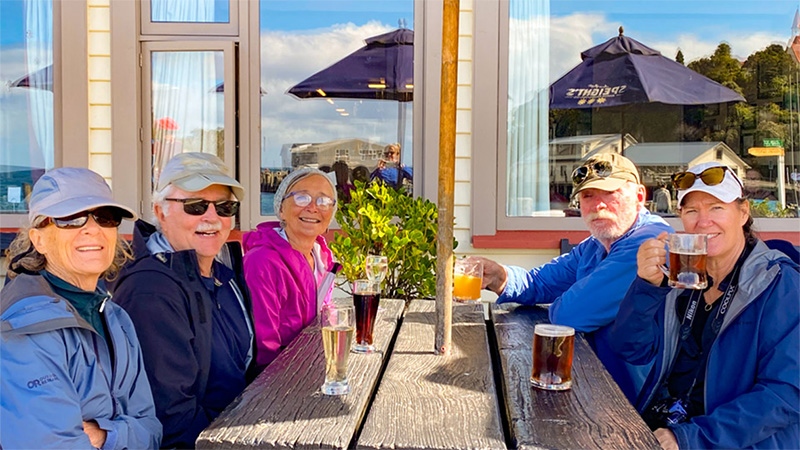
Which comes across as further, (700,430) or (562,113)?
(562,113)

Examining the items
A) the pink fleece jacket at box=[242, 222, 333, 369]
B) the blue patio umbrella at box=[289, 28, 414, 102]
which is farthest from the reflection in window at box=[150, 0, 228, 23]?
the pink fleece jacket at box=[242, 222, 333, 369]

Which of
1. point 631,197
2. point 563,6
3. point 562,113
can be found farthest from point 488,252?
point 631,197

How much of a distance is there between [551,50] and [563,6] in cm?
29

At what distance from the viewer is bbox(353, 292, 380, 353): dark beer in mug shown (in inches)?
90.1

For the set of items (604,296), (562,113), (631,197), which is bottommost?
(604,296)

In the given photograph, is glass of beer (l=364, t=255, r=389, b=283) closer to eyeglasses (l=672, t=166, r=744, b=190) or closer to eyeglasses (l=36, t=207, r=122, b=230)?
eyeglasses (l=36, t=207, r=122, b=230)

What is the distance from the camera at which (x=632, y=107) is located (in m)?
4.82

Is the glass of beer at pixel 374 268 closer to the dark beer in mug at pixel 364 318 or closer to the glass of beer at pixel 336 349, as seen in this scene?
the dark beer in mug at pixel 364 318

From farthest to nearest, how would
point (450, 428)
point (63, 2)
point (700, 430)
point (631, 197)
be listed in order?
point (63, 2)
point (631, 197)
point (700, 430)
point (450, 428)

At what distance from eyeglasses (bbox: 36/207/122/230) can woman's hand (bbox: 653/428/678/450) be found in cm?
159

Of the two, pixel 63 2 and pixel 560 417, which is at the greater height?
pixel 63 2

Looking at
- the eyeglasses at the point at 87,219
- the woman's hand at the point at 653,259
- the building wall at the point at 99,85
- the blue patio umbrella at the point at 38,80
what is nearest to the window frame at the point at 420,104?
the building wall at the point at 99,85

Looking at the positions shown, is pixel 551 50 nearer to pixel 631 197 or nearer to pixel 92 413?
pixel 631 197

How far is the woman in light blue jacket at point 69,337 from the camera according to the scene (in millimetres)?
1589
